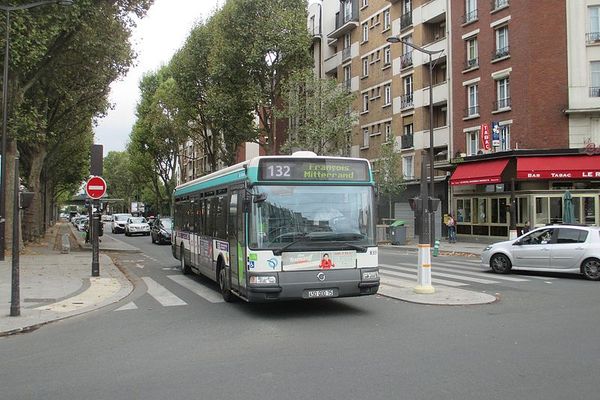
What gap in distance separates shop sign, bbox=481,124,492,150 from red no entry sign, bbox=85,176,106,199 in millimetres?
22145

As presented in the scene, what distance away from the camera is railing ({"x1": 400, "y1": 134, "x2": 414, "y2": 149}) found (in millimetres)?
38344

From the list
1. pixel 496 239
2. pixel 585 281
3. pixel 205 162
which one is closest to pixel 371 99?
pixel 496 239

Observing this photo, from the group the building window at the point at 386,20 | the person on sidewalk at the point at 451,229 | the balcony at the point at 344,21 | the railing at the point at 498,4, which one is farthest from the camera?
the balcony at the point at 344,21

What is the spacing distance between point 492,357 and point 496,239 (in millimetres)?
25429

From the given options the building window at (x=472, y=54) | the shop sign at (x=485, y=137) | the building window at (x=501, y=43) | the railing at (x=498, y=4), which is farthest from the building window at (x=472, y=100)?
the railing at (x=498, y=4)

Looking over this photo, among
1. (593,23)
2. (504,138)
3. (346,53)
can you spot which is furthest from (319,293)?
(346,53)

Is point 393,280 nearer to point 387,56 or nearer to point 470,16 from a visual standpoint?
point 470,16

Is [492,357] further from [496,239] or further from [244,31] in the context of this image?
[244,31]

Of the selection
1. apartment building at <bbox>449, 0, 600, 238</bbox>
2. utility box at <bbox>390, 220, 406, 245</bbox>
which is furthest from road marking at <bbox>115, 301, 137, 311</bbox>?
utility box at <bbox>390, 220, 406, 245</bbox>

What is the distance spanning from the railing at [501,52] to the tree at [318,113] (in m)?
9.41

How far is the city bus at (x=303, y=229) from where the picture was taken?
890 centimetres

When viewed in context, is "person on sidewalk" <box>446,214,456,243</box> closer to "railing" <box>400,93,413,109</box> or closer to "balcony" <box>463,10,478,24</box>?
"railing" <box>400,93,413,109</box>

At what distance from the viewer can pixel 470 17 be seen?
1297 inches

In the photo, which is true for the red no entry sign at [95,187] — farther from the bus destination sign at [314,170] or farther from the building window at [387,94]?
the building window at [387,94]
